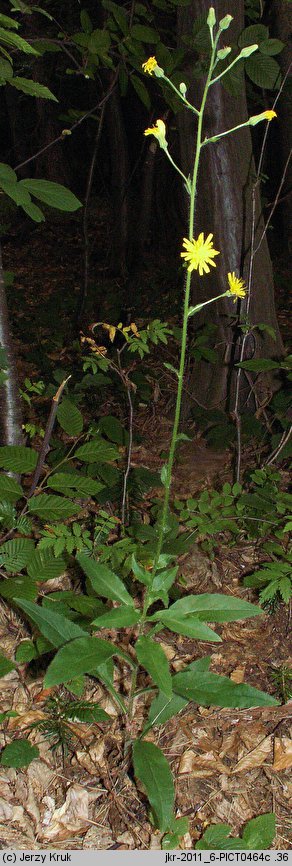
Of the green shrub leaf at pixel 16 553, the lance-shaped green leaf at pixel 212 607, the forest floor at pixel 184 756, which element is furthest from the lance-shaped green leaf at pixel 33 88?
the forest floor at pixel 184 756

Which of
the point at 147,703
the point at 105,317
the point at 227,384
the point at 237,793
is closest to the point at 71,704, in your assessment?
the point at 147,703

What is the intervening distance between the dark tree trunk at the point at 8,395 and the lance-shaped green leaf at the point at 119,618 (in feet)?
3.71

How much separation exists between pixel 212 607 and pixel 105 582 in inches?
11.0

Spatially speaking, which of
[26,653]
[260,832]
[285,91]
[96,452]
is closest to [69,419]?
[96,452]

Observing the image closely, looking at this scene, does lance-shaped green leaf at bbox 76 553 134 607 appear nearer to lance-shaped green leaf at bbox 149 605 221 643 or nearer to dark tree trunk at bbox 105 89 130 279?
lance-shaped green leaf at bbox 149 605 221 643

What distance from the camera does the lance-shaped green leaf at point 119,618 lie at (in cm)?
164

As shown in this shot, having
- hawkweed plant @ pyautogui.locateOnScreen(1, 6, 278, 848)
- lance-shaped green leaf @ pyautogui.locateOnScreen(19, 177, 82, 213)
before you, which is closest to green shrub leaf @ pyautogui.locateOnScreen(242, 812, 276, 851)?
hawkweed plant @ pyautogui.locateOnScreen(1, 6, 278, 848)

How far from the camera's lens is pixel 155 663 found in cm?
160

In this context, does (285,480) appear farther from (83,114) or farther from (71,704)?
(83,114)

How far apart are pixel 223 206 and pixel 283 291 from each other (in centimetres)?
339

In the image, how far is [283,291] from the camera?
22.7 feet

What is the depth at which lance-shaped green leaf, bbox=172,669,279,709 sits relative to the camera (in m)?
1.72

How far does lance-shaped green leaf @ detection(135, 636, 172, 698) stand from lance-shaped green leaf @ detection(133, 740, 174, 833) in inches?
12.9

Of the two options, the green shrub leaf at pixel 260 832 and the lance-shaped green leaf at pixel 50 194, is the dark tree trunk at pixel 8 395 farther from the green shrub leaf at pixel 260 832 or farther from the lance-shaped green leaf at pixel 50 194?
the green shrub leaf at pixel 260 832
